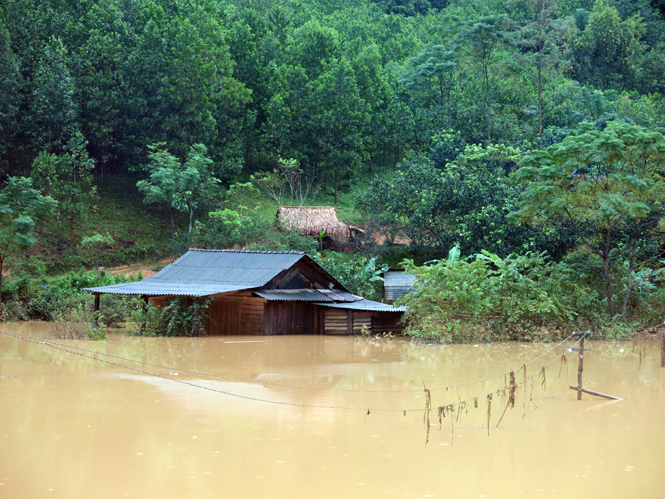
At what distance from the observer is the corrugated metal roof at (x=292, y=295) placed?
2142cm

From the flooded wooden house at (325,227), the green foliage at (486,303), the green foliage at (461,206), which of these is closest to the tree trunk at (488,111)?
the green foliage at (461,206)

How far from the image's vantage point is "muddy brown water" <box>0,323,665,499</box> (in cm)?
798

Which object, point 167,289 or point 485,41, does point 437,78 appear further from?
point 167,289

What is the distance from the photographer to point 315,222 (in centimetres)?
3362

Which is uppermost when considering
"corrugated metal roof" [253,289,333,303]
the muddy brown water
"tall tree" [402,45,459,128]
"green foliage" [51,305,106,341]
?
"tall tree" [402,45,459,128]

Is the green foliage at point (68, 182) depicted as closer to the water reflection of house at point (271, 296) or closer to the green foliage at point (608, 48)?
the water reflection of house at point (271, 296)

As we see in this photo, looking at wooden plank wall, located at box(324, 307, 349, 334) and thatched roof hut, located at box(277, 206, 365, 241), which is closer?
wooden plank wall, located at box(324, 307, 349, 334)

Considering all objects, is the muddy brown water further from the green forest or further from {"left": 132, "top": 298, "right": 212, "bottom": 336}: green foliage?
the green forest

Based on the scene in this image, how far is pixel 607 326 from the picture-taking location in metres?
22.3

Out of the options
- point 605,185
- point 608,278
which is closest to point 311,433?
point 608,278

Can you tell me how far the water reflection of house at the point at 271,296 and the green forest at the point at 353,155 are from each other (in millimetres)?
1809

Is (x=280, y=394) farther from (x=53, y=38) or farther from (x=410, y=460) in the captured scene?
(x=53, y=38)

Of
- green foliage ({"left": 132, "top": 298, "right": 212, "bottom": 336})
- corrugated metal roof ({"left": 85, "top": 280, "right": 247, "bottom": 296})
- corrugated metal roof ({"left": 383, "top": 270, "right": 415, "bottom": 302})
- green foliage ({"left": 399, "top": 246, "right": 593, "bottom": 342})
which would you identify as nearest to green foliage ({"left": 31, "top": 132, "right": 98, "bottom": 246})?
corrugated metal roof ({"left": 85, "top": 280, "right": 247, "bottom": 296})

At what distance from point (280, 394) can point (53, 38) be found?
93.7 ft
